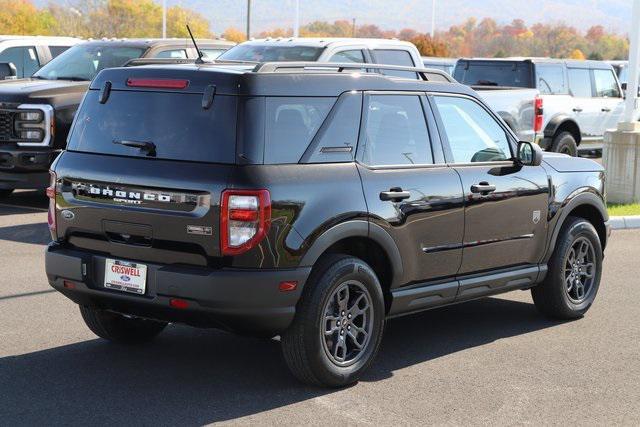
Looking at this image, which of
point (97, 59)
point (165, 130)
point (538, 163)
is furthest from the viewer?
point (97, 59)

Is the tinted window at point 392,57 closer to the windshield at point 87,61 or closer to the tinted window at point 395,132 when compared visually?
the windshield at point 87,61

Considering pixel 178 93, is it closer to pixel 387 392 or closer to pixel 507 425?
pixel 387 392

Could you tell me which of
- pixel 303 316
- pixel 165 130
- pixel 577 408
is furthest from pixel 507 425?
pixel 165 130

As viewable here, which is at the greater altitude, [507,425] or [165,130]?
[165,130]

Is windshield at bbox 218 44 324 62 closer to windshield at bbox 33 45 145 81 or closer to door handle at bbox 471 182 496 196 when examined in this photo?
windshield at bbox 33 45 145 81

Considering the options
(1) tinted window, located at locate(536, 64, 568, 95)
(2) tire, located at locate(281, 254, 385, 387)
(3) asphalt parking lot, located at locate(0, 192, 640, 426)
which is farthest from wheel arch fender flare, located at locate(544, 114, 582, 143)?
(2) tire, located at locate(281, 254, 385, 387)

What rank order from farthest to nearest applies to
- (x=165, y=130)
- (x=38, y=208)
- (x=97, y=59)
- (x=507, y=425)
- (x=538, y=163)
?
(x=97, y=59), (x=38, y=208), (x=538, y=163), (x=165, y=130), (x=507, y=425)

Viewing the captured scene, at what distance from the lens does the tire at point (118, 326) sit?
7324 mm

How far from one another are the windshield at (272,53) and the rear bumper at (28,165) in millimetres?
2717

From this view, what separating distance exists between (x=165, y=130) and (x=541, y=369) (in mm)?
2764

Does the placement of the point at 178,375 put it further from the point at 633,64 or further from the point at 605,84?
the point at 605,84

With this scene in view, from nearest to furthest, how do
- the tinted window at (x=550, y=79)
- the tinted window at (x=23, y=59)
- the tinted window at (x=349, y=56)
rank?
1. the tinted window at (x=349, y=56)
2. the tinted window at (x=23, y=59)
3. the tinted window at (x=550, y=79)

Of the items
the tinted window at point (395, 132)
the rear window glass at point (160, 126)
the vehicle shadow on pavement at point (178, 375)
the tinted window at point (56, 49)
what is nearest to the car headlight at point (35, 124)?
the tinted window at point (56, 49)

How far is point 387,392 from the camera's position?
661cm
